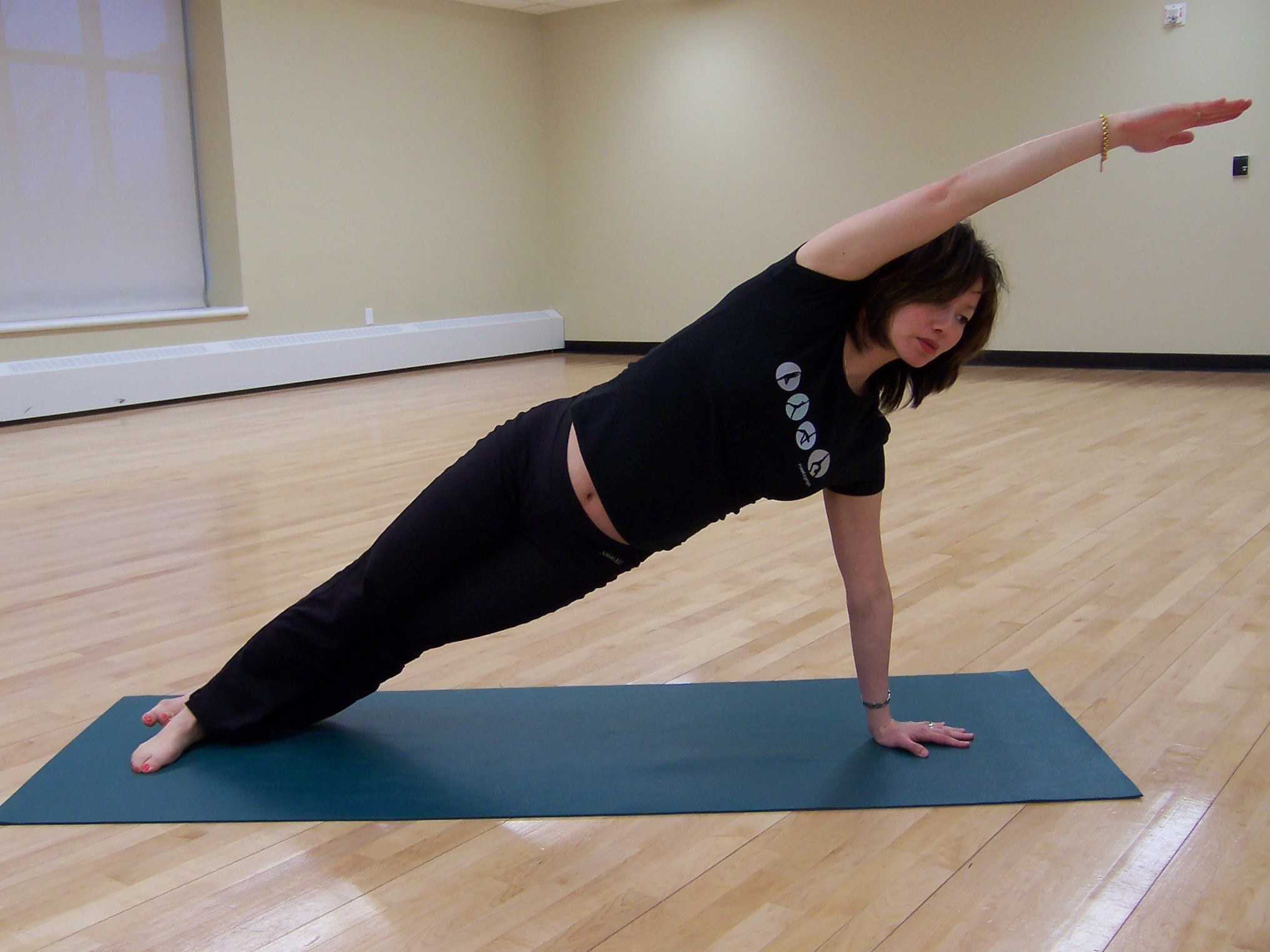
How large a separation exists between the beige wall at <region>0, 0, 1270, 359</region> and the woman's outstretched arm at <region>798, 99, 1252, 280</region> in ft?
19.3

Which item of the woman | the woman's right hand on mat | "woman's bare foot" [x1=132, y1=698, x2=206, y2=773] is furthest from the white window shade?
the woman's right hand on mat

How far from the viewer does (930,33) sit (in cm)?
740

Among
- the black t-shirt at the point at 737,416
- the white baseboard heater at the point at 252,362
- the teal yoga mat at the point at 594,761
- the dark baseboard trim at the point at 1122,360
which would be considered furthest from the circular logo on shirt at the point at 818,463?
the white baseboard heater at the point at 252,362

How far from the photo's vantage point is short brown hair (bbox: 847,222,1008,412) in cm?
150

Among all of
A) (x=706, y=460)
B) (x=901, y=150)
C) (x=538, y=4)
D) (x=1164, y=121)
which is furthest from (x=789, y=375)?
(x=538, y=4)

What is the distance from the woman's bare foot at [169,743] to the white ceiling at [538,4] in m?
7.39

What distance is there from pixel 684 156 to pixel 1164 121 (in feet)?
24.3

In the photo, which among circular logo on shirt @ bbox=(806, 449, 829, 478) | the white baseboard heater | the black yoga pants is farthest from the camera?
the white baseboard heater

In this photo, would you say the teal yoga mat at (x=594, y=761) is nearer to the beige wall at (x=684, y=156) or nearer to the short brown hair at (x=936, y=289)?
the short brown hair at (x=936, y=289)

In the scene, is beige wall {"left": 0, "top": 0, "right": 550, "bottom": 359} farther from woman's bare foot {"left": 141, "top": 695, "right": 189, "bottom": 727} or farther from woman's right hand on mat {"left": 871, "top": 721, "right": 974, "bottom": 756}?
woman's right hand on mat {"left": 871, "top": 721, "right": 974, "bottom": 756}

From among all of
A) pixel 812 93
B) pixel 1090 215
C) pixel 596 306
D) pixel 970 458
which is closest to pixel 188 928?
pixel 970 458

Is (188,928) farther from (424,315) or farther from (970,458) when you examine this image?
(424,315)

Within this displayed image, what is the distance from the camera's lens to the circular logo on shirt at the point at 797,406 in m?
1.58

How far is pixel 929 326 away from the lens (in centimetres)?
152
